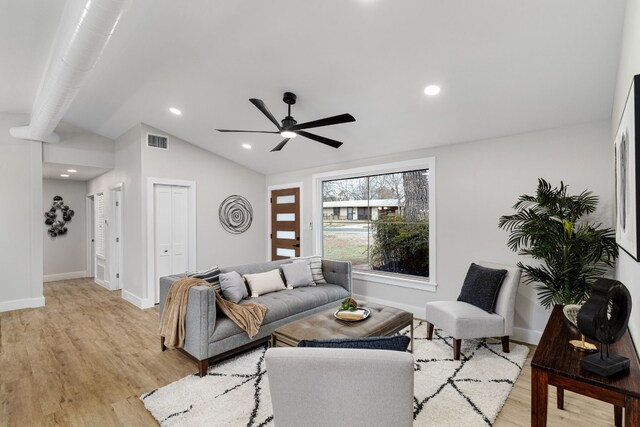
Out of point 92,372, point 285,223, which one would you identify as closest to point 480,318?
point 92,372

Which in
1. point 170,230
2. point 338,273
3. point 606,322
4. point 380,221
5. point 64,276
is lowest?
point 64,276

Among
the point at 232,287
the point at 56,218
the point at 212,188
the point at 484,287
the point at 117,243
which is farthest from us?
the point at 56,218

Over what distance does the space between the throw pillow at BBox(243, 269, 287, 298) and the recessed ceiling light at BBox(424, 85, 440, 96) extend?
270 centimetres

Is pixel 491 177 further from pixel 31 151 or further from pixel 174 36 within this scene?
pixel 31 151

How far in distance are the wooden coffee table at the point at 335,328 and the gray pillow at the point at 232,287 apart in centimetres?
78

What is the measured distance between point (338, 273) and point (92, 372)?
2860 millimetres

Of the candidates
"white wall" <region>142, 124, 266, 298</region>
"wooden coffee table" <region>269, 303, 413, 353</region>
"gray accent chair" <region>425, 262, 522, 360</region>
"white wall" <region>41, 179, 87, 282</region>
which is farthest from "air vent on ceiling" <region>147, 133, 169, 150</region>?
"gray accent chair" <region>425, 262, 522, 360</region>

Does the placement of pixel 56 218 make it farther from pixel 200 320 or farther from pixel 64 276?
pixel 200 320

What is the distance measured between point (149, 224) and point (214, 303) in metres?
2.86

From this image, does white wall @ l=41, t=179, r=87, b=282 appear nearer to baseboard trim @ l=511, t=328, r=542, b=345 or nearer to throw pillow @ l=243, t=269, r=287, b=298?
throw pillow @ l=243, t=269, r=287, b=298

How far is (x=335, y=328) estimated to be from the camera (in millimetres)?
2656

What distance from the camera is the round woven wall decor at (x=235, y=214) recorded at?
5961 mm

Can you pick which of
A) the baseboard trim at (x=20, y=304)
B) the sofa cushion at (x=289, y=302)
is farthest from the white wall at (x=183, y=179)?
the sofa cushion at (x=289, y=302)

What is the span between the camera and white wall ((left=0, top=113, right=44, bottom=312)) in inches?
187
